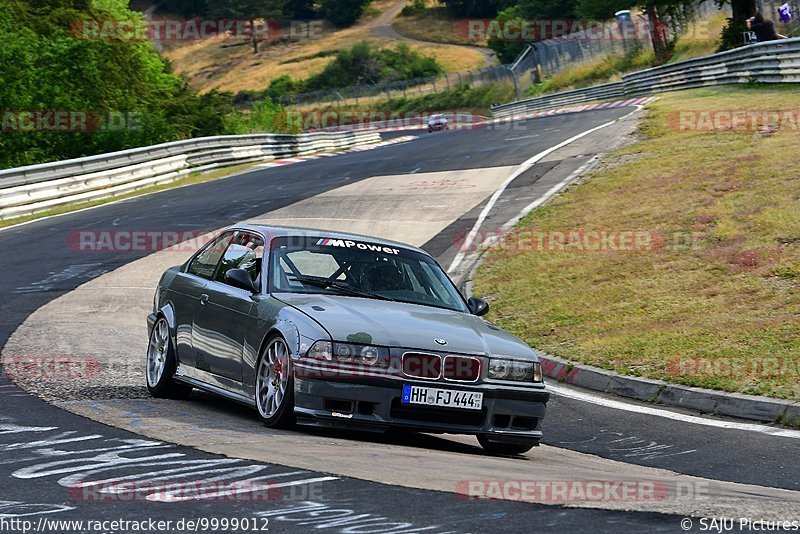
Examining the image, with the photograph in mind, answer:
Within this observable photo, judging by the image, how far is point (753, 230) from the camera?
16578mm

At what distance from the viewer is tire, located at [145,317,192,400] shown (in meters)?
9.75

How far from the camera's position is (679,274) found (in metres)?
15.3

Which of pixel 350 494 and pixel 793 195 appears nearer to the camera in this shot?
pixel 350 494

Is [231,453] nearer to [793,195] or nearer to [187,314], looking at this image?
[187,314]

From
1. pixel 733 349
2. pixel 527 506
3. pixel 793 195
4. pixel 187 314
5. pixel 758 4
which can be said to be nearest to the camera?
pixel 527 506

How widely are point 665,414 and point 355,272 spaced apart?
3103 millimetres

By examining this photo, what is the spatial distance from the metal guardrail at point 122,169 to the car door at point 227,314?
58.1 feet

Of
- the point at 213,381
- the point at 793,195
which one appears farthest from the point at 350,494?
the point at 793,195

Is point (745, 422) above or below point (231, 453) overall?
below

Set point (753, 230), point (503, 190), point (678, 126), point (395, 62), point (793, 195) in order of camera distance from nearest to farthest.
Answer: point (753, 230) < point (793, 195) < point (503, 190) < point (678, 126) < point (395, 62)

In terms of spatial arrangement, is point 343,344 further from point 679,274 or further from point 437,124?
point 437,124

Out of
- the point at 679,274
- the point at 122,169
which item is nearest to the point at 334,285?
the point at 679,274

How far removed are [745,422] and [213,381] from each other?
433 cm

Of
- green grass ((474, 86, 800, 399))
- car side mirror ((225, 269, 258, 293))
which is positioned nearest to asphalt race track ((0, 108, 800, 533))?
car side mirror ((225, 269, 258, 293))
